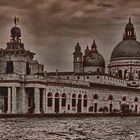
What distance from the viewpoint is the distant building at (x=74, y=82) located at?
90.6 meters

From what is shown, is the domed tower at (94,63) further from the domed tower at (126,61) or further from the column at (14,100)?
the column at (14,100)

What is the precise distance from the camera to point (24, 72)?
319 feet

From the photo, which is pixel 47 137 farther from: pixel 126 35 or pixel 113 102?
pixel 126 35

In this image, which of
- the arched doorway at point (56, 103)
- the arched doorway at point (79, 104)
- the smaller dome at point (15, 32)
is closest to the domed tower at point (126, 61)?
the arched doorway at point (79, 104)

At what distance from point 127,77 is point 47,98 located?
54.5m

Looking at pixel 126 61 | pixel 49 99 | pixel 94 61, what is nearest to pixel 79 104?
pixel 49 99

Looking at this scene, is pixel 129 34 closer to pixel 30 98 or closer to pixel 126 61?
pixel 126 61

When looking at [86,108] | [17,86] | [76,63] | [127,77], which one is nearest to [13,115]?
[17,86]

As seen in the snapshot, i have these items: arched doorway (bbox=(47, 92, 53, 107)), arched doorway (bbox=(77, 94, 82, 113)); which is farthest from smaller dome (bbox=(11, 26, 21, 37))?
arched doorway (bbox=(77, 94, 82, 113))

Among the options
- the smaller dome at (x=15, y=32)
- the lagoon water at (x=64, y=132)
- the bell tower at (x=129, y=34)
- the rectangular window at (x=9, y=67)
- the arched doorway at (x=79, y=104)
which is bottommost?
the lagoon water at (x=64, y=132)

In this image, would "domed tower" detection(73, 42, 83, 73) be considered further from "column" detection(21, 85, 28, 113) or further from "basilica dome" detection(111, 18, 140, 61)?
"column" detection(21, 85, 28, 113)

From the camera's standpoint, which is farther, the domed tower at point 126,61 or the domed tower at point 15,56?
the domed tower at point 126,61

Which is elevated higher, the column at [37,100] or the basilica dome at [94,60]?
the basilica dome at [94,60]

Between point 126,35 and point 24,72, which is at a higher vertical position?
point 126,35
